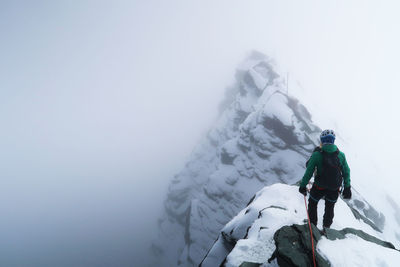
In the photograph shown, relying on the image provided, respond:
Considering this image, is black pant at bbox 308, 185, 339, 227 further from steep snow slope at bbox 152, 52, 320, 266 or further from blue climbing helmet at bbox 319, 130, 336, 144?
steep snow slope at bbox 152, 52, 320, 266

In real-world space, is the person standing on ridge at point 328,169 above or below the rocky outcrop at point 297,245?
above

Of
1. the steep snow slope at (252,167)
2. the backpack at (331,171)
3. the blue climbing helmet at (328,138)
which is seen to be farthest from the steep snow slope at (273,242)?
the steep snow slope at (252,167)

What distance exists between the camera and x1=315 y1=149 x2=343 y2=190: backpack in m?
6.05

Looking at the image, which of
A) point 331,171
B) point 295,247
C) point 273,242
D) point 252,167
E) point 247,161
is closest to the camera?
point 295,247

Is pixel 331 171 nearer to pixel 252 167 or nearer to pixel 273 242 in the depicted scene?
pixel 273 242

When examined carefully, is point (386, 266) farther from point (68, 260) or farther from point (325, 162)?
point (68, 260)

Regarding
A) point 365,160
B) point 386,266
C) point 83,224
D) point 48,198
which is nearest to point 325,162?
point 386,266

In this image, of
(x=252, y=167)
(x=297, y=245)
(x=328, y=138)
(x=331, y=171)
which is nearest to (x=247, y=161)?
(x=252, y=167)

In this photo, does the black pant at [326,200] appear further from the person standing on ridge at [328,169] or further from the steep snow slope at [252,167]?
the steep snow slope at [252,167]

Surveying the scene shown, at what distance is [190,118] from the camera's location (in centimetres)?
16125

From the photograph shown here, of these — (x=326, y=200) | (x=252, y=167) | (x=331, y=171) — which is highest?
(x=331, y=171)

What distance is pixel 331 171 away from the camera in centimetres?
608

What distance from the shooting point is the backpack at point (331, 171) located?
19.9 feet

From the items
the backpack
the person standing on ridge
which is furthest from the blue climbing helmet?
the backpack
